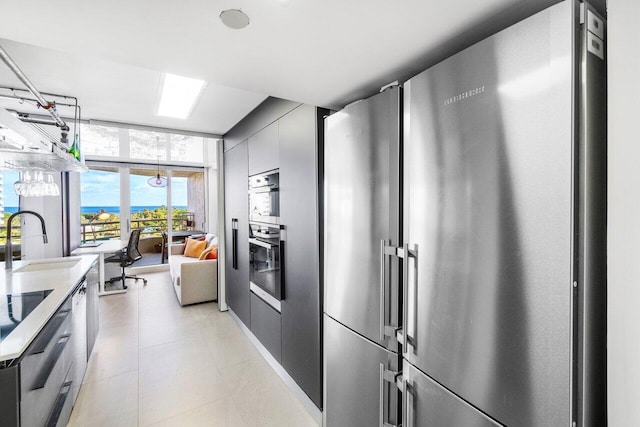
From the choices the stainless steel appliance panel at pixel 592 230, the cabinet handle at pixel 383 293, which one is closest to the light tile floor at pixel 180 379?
the cabinet handle at pixel 383 293

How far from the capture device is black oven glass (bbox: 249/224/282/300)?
2.56 m

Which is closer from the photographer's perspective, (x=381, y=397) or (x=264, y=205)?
(x=381, y=397)

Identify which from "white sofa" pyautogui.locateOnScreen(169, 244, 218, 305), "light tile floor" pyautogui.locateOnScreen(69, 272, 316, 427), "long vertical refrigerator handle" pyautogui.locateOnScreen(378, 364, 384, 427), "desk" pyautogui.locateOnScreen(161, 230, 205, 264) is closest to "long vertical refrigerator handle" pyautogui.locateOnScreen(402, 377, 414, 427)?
"long vertical refrigerator handle" pyautogui.locateOnScreen(378, 364, 384, 427)

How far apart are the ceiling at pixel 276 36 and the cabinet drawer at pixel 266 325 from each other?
76.8 inches

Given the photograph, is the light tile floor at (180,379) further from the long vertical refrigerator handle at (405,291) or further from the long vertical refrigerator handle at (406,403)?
the long vertical refrigerator handle at (405,291)

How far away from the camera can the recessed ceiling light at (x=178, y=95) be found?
7.55 feet

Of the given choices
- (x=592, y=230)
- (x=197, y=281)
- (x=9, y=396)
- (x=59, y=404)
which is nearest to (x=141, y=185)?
(x=197, y=281)

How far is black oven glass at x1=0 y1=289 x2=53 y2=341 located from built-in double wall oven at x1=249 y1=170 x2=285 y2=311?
155 centimetres

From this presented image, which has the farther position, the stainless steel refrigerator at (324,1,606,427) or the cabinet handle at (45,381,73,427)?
the cabinet handle at (45,381,73,427)

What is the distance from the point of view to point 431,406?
1125 millimetres

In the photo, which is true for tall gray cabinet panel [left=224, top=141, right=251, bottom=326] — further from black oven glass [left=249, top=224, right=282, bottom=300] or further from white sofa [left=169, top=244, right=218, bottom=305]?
white sofa [left=169, top=244, right=218, bottom=305]

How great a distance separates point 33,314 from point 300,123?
195 cm

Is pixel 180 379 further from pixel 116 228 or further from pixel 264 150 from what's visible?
pixel 116 228

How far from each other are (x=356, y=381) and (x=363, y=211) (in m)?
0.92
